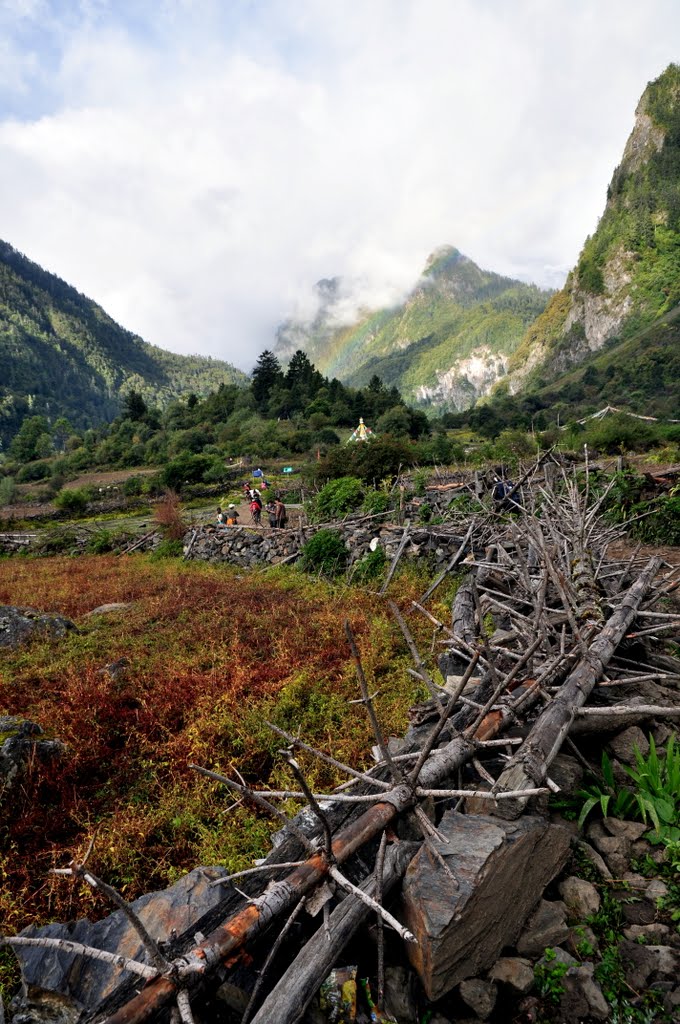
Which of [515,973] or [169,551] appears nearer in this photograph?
[515,973]

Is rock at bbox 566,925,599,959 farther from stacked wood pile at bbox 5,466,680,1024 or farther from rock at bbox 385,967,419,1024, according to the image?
rock at bbox 385,967,419,1024

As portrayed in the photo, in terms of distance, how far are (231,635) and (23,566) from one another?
1601 centimetres

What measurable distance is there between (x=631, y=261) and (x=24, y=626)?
158 metres

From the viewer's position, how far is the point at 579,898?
246 cm

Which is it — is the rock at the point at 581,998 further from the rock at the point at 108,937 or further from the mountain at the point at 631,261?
the mountain at the point at 631,261

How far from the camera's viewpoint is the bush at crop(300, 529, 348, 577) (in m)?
12.2

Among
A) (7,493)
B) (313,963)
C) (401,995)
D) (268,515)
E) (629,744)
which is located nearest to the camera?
(313,963)

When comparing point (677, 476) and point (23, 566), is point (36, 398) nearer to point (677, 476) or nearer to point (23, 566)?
point (23, 566)

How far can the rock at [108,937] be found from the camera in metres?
2.17

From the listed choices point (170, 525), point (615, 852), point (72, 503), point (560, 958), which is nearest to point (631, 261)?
point (72, 503)

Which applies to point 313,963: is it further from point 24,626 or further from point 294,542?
point 294,542

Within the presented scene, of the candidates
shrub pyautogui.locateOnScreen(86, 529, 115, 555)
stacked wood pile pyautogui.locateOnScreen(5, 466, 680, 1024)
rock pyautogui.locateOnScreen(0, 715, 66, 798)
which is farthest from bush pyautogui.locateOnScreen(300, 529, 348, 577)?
shrub pyautogui.locateOnScreen(86, 529, 115, 555)

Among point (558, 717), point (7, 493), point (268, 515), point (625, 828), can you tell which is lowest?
point (7, 493)

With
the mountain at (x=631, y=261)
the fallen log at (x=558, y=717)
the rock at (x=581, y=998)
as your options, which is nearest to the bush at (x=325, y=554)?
the fallen log at (x=558, y=717)
